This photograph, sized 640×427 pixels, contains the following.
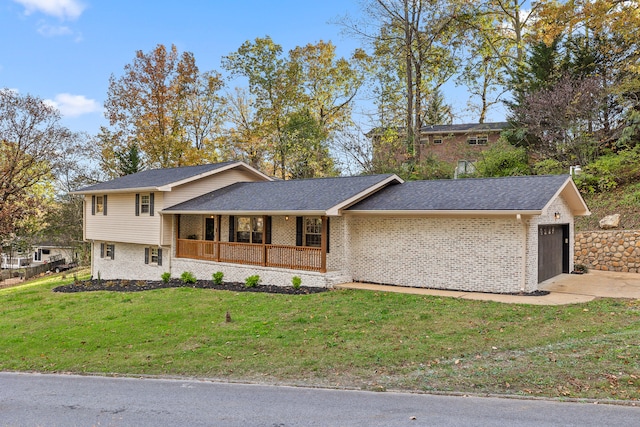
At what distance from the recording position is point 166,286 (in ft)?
58.6

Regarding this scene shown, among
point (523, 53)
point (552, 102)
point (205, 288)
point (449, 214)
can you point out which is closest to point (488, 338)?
point (449, 214)

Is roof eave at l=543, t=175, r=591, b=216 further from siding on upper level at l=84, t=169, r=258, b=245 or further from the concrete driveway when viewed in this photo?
siding on upper level at l=84, t=169, r=258, b=245

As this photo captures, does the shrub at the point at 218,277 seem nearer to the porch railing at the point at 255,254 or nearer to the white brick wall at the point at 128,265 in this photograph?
the porch railing at the point at 255,254

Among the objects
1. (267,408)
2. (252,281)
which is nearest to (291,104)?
(252,281)

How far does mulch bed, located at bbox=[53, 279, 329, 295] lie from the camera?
48.6 ft

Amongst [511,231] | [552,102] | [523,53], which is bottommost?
[511,231]

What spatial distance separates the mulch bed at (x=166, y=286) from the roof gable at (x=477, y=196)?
3.46 metres

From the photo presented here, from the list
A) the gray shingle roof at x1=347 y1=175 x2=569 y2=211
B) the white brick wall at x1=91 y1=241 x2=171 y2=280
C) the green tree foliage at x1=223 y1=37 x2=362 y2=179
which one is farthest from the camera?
the green tree foliage at x1=223 y1=37 x2=362 y2=179

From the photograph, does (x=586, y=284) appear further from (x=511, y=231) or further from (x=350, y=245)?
(x=350, y=245)

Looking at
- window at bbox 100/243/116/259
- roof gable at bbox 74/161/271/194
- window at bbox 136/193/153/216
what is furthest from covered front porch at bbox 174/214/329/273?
window at bbox 100/243/116/259

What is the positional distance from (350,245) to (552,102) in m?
14.8

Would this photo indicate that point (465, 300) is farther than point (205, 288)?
No

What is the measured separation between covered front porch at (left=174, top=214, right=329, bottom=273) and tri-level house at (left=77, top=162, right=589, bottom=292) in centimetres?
4

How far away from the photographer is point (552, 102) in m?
22.7
